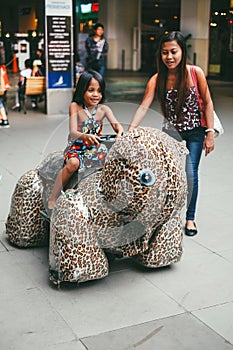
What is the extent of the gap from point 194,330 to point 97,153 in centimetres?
155

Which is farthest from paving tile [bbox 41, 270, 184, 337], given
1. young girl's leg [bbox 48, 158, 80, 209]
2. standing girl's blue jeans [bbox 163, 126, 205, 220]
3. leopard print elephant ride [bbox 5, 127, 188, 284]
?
standing girl's blue jeans [bbox 163, 126, 205, 220]

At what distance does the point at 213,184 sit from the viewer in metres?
6.66

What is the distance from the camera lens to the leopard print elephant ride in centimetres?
359

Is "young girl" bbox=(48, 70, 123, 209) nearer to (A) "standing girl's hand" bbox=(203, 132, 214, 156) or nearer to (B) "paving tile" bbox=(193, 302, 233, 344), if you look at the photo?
(A) "standing girl's hand" bbox=(203, 132, 214, 156)

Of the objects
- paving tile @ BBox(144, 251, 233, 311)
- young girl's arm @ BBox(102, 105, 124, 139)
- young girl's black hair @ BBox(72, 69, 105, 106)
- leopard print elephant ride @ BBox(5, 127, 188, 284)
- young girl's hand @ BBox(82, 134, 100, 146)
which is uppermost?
young girl's black hair @ BBox(72, 69, 105, 106)

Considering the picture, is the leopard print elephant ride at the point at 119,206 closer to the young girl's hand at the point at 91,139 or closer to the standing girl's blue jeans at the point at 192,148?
the young girl's hand at the point at 91,139

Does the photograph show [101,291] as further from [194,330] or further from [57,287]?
[194,330]

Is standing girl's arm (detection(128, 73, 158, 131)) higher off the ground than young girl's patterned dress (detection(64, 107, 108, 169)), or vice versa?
standing girl's arm (detection(128, 73, 158, 131))

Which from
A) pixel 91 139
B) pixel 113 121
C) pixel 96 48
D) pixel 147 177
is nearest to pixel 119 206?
pixel 147 177

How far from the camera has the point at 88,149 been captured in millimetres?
4109

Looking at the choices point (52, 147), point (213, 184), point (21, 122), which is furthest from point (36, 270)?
point (21, 122)

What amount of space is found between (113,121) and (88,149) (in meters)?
0.30

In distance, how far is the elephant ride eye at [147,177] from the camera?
3.56 metres

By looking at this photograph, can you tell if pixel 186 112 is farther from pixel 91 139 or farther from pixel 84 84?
pixel 91 139
